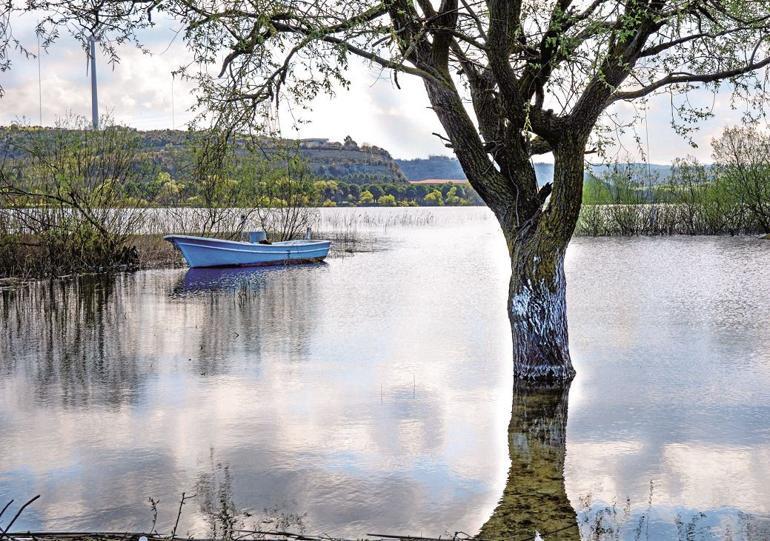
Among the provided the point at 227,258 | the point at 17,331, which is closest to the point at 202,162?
the point at 17,331

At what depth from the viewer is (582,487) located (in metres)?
6.84

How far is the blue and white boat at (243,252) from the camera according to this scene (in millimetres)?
25875

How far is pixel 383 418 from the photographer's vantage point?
904cm

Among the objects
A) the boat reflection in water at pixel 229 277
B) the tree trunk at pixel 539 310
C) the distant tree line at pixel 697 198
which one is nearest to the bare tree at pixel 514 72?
the tree trunk at pixel 539 310

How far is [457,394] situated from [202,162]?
4.69 m

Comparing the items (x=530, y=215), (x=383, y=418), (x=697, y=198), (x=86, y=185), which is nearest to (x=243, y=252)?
(x=86, y=185)

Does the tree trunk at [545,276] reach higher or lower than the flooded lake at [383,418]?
higher

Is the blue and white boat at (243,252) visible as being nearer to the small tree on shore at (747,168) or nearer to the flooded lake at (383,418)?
the flooded lake at (383,418)

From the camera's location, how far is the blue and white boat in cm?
2588

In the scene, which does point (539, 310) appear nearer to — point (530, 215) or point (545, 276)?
point (545, 276)

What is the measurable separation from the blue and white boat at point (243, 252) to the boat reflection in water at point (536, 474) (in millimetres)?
17335

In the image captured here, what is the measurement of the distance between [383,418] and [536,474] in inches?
88.6

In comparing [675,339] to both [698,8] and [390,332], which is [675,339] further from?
[698,8]

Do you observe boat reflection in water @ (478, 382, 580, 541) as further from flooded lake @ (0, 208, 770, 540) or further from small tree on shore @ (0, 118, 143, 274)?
small tree on shore @ (0, 118, 143, 274)
